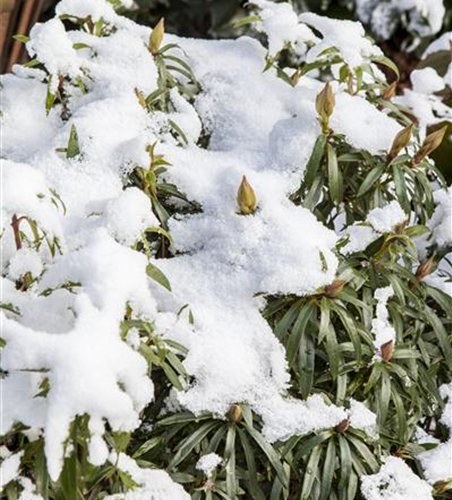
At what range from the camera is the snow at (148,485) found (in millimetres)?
1182

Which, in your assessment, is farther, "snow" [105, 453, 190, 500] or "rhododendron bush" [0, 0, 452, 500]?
"snow" [105, 453, 190, 500]

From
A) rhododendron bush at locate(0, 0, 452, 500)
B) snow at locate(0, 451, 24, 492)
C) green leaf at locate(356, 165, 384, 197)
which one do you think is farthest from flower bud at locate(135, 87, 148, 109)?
snow at locate(0, 451, 24, 492)

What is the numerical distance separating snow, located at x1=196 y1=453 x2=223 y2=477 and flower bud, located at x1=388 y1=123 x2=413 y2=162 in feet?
2.09

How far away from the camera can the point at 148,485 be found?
1.21m

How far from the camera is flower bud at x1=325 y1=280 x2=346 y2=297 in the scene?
4.25 feet

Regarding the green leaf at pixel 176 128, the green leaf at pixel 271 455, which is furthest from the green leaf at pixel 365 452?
the green leaf at pixel 176 128

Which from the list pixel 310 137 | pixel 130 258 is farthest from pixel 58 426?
pixel 310 137

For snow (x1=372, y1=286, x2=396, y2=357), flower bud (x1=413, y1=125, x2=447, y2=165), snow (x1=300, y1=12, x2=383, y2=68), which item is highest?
snow (x1=300, y1=12, x2=383, y2=68)

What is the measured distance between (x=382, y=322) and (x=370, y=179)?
0.27 meters

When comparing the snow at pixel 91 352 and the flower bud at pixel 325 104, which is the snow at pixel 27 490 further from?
the flower bud at pixel 325 104

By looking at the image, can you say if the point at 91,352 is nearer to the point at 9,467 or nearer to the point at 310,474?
the point at 9,467

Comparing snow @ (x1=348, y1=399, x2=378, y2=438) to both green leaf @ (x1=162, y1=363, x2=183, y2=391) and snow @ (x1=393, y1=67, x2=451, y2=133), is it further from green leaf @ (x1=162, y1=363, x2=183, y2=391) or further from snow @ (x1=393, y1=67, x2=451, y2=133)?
snow @ (x1=393, y1=67, x2=451, y2=133)

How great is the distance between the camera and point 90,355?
97cm

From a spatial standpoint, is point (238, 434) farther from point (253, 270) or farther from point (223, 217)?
point (223, 217)
